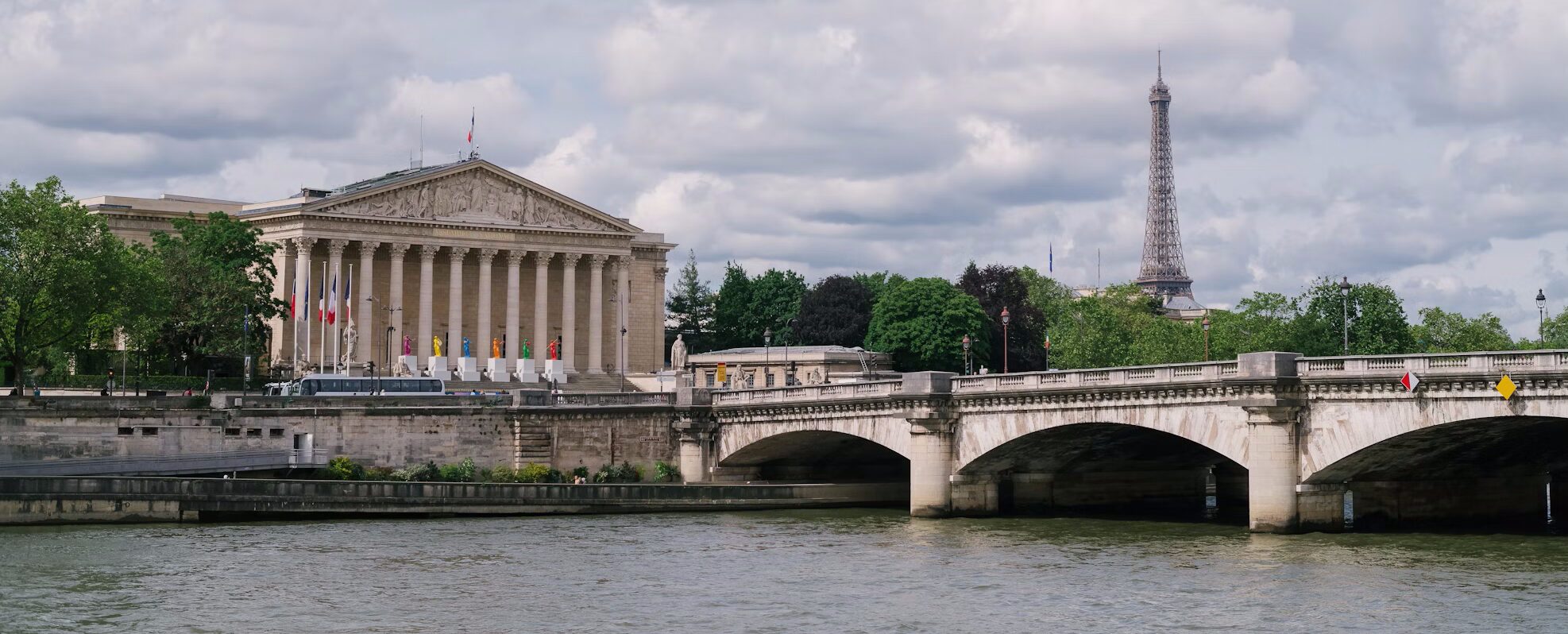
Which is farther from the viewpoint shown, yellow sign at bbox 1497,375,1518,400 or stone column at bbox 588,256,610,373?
stone column at bbox 588,256,610,373

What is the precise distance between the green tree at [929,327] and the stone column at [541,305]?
905 inches

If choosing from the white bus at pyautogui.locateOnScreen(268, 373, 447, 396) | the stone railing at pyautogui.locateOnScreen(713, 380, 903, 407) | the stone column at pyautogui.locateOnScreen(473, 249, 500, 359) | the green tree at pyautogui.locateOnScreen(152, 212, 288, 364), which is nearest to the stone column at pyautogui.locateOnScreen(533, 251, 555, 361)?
the stone column at pyautogui.locateOnScreen(473, 249, 500, 359)

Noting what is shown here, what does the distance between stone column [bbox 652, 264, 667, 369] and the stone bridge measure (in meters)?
54.5

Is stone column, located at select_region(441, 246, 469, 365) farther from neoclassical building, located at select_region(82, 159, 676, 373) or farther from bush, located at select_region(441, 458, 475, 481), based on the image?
bush, located at select_region(441, 458, 475, 481)

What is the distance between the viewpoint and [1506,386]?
177 feet

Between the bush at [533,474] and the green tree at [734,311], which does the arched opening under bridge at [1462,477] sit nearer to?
the bush at [533,474]

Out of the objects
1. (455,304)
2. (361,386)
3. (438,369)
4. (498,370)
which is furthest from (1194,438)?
(455,304)

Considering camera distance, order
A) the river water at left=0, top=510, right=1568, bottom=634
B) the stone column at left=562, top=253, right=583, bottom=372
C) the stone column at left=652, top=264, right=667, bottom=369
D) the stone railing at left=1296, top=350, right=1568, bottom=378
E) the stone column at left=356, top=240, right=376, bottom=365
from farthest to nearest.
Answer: the stone column at left=652, top=264, right=667, bottom=369 < the stone column at left=562, top=253, right=583, bottom=372 < the stone column at left=356, top=240, right=376, bottom=365 < the stone railing at left=1296, top=350, right=1568, bottom=378 < the river water at left=0, top=510, right=1568, bottom=634

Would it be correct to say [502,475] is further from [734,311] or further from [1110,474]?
[734,311]

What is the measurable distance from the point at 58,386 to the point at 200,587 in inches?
1935

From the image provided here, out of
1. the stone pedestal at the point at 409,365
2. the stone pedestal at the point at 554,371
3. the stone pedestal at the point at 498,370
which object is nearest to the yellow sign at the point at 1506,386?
the stone pedestal at the point at 409,365

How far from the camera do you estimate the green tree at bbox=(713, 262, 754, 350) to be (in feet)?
511

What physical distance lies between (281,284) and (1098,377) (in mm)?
71078

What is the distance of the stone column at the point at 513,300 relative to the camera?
130 metres
